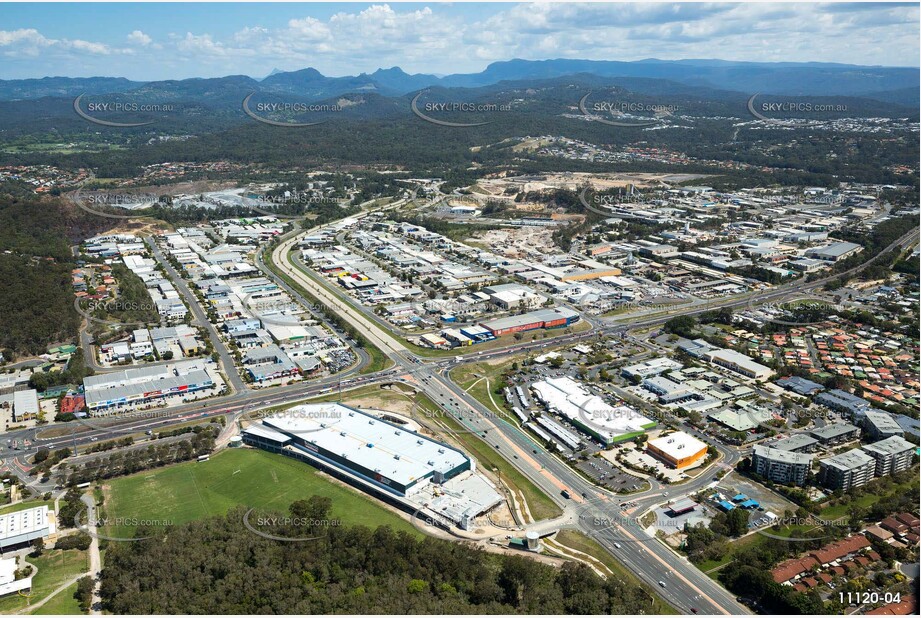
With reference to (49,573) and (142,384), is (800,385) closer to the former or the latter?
(49,573)

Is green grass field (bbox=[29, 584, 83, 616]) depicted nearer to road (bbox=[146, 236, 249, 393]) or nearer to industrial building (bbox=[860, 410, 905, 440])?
Result: road (bbox=[146, 236, 249, 393])

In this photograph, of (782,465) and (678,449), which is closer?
(782,465)

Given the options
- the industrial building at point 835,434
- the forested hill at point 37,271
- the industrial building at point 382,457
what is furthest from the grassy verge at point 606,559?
the forested hill at point 37,271

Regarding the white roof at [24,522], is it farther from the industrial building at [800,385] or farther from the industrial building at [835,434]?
the industrial building at [800,385]

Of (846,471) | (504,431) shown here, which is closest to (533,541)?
(504,431)

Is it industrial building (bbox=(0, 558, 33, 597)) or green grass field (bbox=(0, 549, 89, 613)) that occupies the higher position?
industrial building (bbox=(0, 558, 33, 597))

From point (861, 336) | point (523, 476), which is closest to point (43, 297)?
point (523, 476)

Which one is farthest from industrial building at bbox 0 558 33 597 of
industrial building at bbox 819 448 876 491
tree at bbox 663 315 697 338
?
tree at bbox 663 315 697 338
